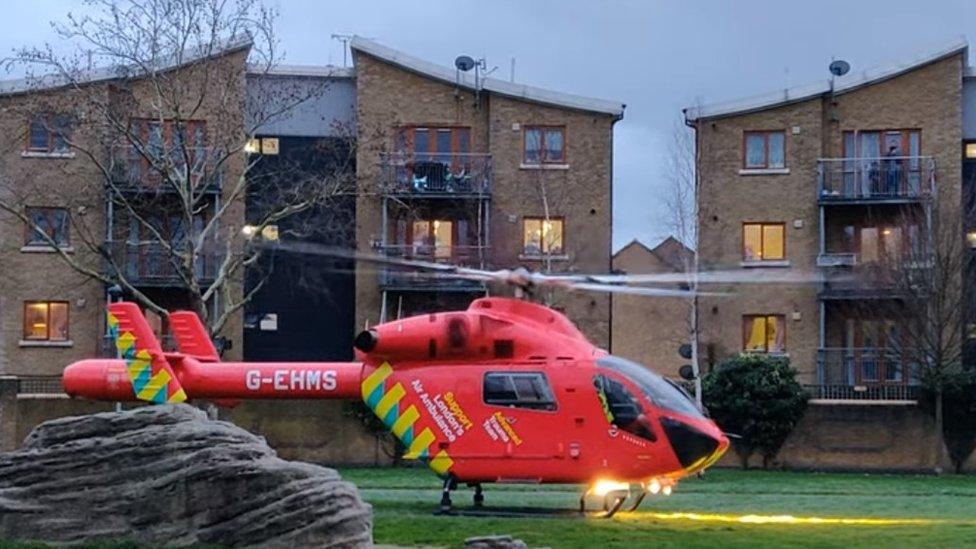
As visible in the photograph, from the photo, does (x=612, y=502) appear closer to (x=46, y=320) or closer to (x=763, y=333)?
(x=763, y=333)

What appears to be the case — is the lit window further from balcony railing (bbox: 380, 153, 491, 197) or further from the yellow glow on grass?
the yellow glow on grass

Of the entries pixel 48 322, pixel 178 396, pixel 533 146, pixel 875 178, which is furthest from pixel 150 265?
pixel 875 178

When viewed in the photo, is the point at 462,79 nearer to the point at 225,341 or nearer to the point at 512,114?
the point at 512,114

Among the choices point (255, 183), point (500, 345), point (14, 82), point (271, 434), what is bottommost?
point (271, 434)

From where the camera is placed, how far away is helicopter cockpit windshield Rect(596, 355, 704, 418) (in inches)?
891

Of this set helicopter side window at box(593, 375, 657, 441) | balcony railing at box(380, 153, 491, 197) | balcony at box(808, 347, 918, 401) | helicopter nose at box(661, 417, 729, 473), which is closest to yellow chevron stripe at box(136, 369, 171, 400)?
helicopter side window at box(593, 375, 657, 441)

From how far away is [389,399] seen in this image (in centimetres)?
2420

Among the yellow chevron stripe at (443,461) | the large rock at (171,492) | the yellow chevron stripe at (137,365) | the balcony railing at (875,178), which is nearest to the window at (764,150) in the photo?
the balcony railing at (875,178)

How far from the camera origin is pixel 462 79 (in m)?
46.8

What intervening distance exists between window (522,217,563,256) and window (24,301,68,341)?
47.5 feet

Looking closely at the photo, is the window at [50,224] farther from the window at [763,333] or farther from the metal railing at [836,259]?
the metal railing at [836,259]

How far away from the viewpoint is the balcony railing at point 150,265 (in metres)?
45.3

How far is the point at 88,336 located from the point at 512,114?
1488 centimetres

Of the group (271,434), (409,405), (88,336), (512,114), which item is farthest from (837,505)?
(88,336)
